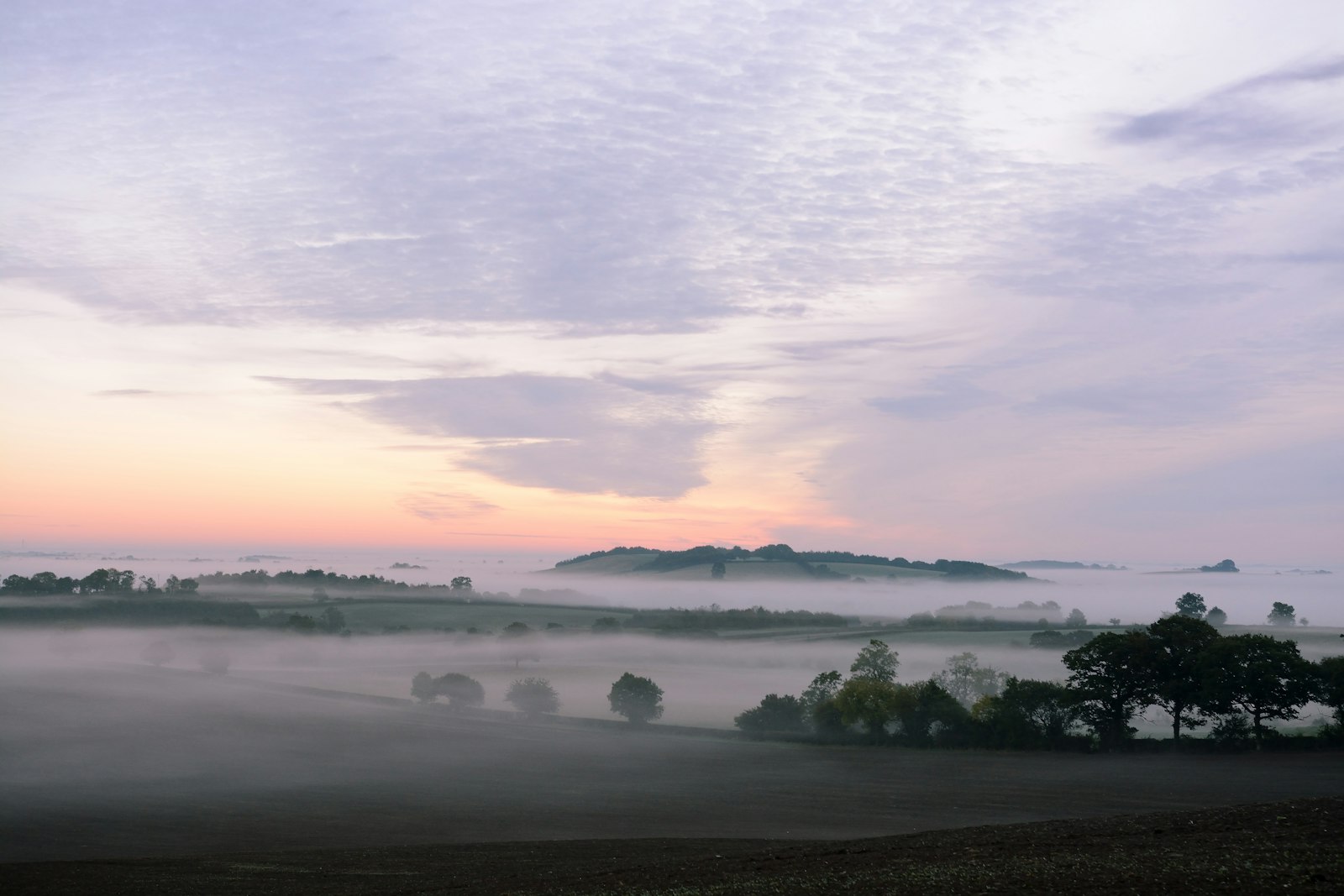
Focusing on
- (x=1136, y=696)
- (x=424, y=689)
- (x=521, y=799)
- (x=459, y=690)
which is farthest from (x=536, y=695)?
(x=1136, y=696)

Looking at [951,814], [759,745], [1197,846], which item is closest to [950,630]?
[759,745]

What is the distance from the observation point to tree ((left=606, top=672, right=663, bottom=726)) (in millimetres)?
103625

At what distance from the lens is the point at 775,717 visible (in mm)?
94750

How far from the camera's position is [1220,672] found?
66.7 m

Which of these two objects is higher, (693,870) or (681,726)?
(693,870)

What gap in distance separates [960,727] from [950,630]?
4272 inches

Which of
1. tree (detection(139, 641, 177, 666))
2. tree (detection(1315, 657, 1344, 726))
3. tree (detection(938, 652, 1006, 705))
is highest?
tree (detection(1315, 657, 1344, 726))

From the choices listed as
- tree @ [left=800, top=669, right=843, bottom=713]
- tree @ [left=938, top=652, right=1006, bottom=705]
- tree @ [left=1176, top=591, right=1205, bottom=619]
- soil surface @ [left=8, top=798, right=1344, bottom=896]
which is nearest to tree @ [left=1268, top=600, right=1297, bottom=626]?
tree @ [left=1176, top=591, right=1205, bottom=619]

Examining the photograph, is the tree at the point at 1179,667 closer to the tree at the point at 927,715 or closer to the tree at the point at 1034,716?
the tree at the point at 1034,716

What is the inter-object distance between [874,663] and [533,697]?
4161 centimetres

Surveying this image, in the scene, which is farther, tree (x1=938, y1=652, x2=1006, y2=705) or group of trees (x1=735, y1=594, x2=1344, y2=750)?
tree (x1=938, y1=652, x2=1006, y2=705)

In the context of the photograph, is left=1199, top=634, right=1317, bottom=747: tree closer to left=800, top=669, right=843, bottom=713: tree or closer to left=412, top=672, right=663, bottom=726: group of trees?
left=800, top=669, right=843, bottom=713: tree

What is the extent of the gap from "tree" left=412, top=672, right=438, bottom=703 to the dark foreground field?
3131cm

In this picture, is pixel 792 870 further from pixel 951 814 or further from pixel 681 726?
pixel 681 726
